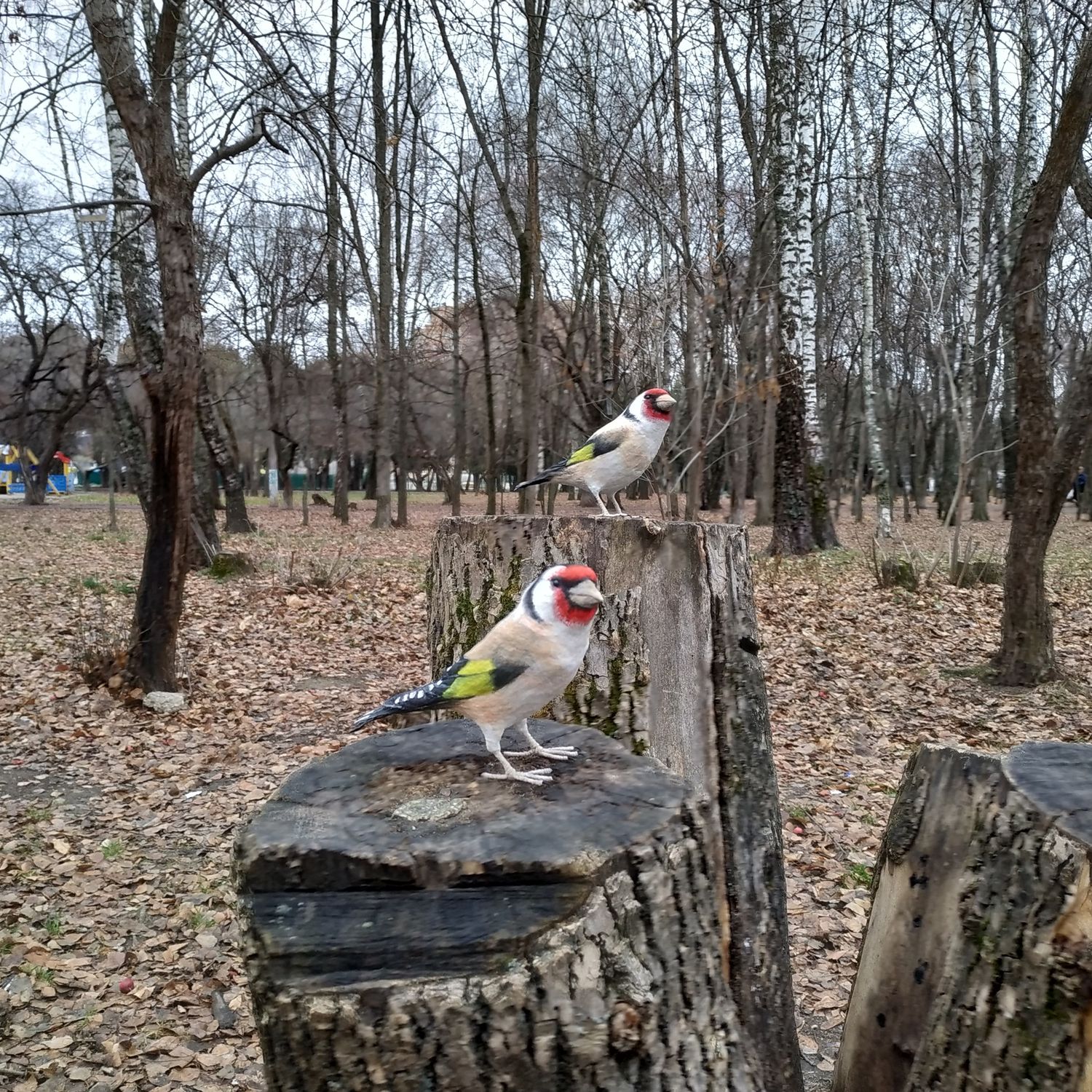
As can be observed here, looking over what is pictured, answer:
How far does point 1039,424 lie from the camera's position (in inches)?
259

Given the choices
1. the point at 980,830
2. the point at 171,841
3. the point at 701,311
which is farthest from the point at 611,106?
the point at 980,830

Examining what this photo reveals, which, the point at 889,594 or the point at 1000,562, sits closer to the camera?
the point at 889,594

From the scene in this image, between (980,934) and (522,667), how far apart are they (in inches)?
51.2

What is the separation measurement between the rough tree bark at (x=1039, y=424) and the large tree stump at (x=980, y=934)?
4.83 meters

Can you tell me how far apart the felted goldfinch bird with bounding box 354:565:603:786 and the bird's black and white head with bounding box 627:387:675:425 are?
1.94m

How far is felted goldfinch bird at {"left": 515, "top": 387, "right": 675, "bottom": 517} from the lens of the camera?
4.02m

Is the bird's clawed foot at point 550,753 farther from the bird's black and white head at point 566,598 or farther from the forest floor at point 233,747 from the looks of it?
the forest floor at point 233,747

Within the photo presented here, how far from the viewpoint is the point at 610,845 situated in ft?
5.68

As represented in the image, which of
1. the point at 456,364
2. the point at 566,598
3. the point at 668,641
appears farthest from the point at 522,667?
the point at 456,364

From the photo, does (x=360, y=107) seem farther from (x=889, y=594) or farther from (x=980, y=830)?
(x=889, y=594)

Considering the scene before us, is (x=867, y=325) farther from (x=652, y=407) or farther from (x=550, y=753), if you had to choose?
(x=550, y=753)

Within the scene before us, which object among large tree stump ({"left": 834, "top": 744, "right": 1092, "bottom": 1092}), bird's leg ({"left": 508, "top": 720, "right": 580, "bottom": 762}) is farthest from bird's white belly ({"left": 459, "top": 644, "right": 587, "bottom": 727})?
large tree stump ({"left": 834, "top": 744, "right": 1092, "bottom": 1092})

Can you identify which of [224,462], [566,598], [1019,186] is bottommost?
[566,598]

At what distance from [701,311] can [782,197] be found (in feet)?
12.8
